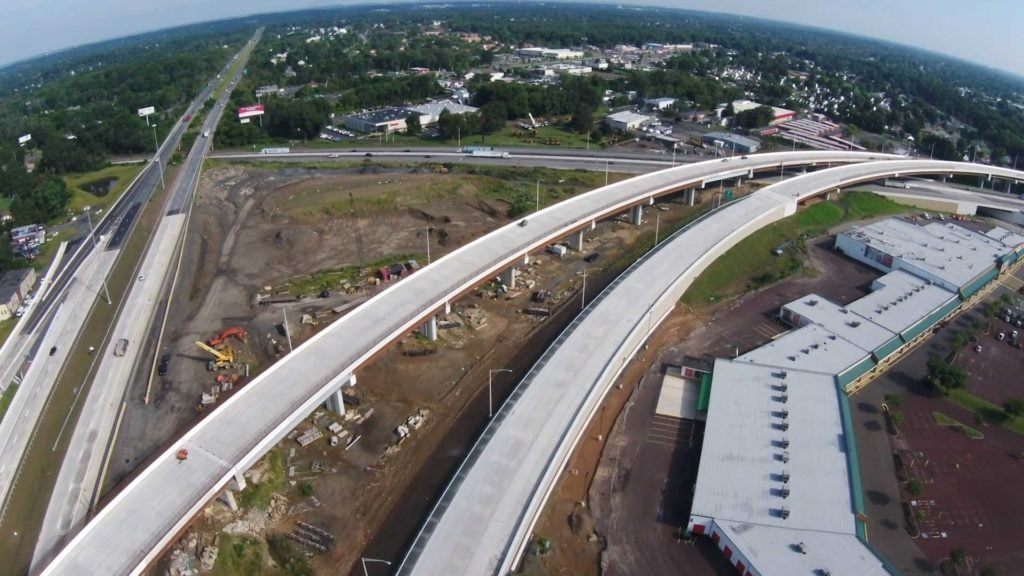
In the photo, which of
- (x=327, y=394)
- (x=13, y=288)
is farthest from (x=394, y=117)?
(x=327, y=394)

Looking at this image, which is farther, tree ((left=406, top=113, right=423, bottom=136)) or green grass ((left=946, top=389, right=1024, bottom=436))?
tree ((left=406, top=113, right=423, bottom=136))

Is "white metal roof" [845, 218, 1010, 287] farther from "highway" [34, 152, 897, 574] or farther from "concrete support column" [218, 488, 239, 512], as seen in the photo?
"concrete support column" [218, 488, 239, 512]

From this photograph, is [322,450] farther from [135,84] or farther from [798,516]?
[135,84]

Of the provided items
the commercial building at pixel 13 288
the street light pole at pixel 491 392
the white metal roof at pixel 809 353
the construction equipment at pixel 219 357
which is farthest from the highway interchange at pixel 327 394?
the white metal roof at pixel 809 353

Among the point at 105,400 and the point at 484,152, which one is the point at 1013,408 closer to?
the point at 105,400

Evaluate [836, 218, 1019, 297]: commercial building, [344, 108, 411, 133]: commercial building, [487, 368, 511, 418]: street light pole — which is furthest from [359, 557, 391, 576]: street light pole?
[344, 108, 411, 133]: commercial building
